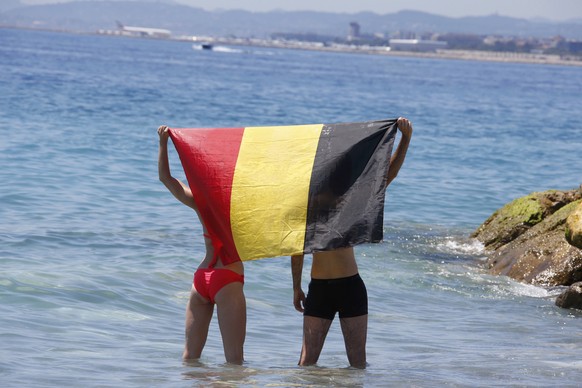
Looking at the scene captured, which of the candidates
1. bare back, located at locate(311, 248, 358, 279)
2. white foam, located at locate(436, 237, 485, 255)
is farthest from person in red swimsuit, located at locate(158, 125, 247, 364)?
white foam, located at locate(436, 237, 485, 255)

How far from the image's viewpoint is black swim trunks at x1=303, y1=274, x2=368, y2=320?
20.5ft

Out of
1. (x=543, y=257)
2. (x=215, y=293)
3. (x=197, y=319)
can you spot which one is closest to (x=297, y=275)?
(x=215, y=293)

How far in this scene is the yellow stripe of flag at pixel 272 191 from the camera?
6117 mm

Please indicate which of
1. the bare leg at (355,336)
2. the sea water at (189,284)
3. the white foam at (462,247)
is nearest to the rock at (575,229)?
the sea water at (189,284)

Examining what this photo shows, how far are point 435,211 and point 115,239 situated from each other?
690 cm

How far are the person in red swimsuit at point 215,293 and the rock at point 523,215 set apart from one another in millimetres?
7935

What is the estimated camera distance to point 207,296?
6316 mm

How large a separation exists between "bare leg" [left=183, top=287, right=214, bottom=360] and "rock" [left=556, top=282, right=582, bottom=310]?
5009 millimetres

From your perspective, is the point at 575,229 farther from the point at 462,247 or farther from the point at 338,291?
the point at 338,291

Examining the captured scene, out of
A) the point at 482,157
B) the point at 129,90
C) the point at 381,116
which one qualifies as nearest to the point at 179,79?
the point at 129,90

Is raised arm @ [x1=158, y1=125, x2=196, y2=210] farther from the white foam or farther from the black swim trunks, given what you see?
the white foam

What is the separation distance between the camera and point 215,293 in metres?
6.24

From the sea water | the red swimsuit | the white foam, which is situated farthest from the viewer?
the white foam

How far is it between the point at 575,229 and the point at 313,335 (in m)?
4.68
